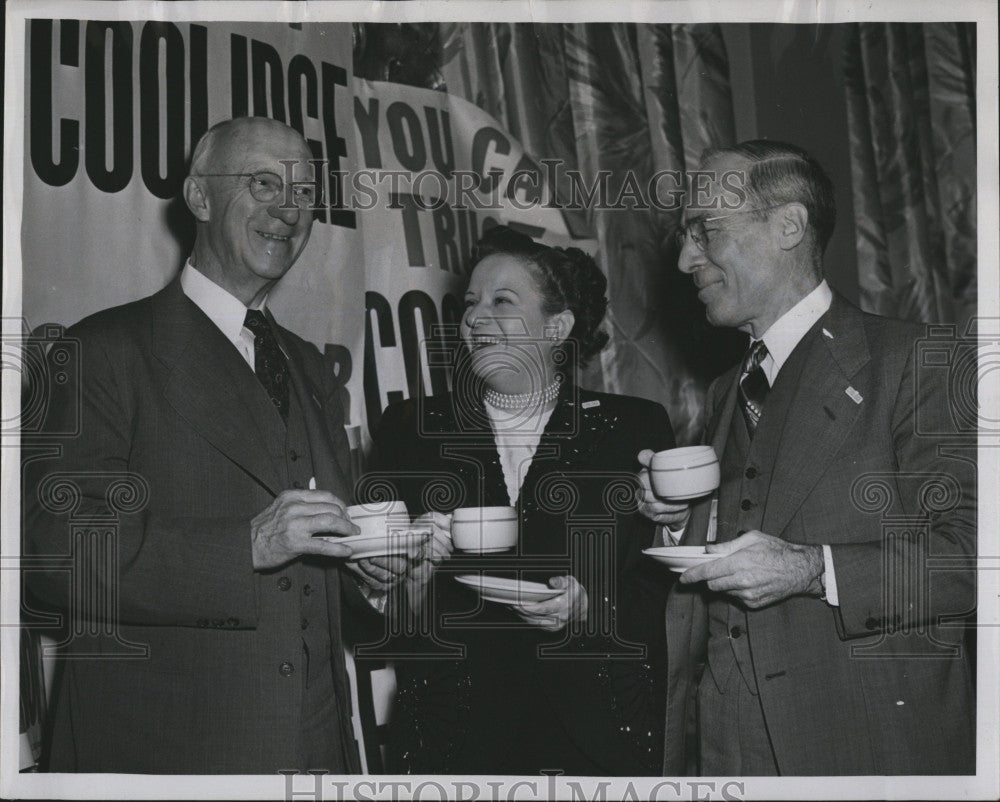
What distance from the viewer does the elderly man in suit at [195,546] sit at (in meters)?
1.86

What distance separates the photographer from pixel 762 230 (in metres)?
1.97

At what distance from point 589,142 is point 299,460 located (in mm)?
905

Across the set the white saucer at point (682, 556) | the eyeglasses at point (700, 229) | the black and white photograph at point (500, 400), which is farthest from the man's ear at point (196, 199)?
the white saucer at point (682, 556)

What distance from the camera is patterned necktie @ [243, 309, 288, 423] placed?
1959mm

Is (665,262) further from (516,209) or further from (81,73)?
(81,73)

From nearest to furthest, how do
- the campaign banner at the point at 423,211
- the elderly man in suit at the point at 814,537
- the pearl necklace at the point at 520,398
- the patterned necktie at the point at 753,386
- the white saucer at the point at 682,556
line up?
the white saucer at the point at 682,556 < the elderly man in suit at the point at 814,537 < the patterned necktie at the point at 753,386 < the pearl necklace at the point at 520,398 < the campaign banner at the point at 423,211

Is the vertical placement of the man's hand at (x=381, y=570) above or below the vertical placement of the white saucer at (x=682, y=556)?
below

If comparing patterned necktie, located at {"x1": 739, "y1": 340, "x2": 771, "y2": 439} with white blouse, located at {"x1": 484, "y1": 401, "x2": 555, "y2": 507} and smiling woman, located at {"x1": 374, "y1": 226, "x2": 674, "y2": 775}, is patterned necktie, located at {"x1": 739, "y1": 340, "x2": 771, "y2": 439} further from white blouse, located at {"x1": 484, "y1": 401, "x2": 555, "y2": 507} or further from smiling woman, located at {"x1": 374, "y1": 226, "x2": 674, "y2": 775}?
white blouse, located at {"x1": 484, "y1": 401, "x2": 555, "y2": 507}

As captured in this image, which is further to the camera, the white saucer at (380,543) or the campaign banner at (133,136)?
the campaign banner at (133,136)

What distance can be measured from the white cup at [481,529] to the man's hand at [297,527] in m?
0.18

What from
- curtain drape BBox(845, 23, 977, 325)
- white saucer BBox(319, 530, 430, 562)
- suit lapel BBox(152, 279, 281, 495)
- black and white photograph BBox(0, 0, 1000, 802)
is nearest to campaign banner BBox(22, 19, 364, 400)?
black and white photograph BBox(0, 0, 1000, 802)

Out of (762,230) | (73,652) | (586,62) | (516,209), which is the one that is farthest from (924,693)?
(73,652)

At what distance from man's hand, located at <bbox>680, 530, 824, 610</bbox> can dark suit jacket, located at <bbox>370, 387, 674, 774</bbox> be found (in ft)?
0.88

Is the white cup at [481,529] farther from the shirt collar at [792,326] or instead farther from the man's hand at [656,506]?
the shirt collar at [792,326]
